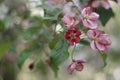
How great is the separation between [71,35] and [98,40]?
0.12 m

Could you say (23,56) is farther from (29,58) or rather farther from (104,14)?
(29,58)

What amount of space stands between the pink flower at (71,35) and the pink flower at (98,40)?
36 mm

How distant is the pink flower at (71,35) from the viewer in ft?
4.51

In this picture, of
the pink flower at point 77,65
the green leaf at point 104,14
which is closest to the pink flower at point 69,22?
the pink flower at point 77,65

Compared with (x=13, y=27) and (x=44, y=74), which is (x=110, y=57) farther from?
(x=13, y=27)

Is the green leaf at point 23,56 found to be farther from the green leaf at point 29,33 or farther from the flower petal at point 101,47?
the flower petal at point 101,47

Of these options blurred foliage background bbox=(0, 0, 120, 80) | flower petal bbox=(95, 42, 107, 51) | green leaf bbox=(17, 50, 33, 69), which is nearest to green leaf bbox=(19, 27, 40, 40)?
green leaf bbox=(17, 50, 33, 69)

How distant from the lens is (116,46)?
11.8 feet

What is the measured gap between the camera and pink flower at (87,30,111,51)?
1.39 m

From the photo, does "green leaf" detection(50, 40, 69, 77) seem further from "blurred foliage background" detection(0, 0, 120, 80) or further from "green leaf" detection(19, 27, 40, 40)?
"blurred foliage background" detection(0, 0, 120, 80)

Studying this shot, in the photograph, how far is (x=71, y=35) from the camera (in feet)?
4.48

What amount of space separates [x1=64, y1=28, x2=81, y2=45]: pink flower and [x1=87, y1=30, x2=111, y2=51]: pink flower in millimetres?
36

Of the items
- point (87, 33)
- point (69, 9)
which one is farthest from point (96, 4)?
point (87, 33)

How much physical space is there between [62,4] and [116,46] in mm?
2001
